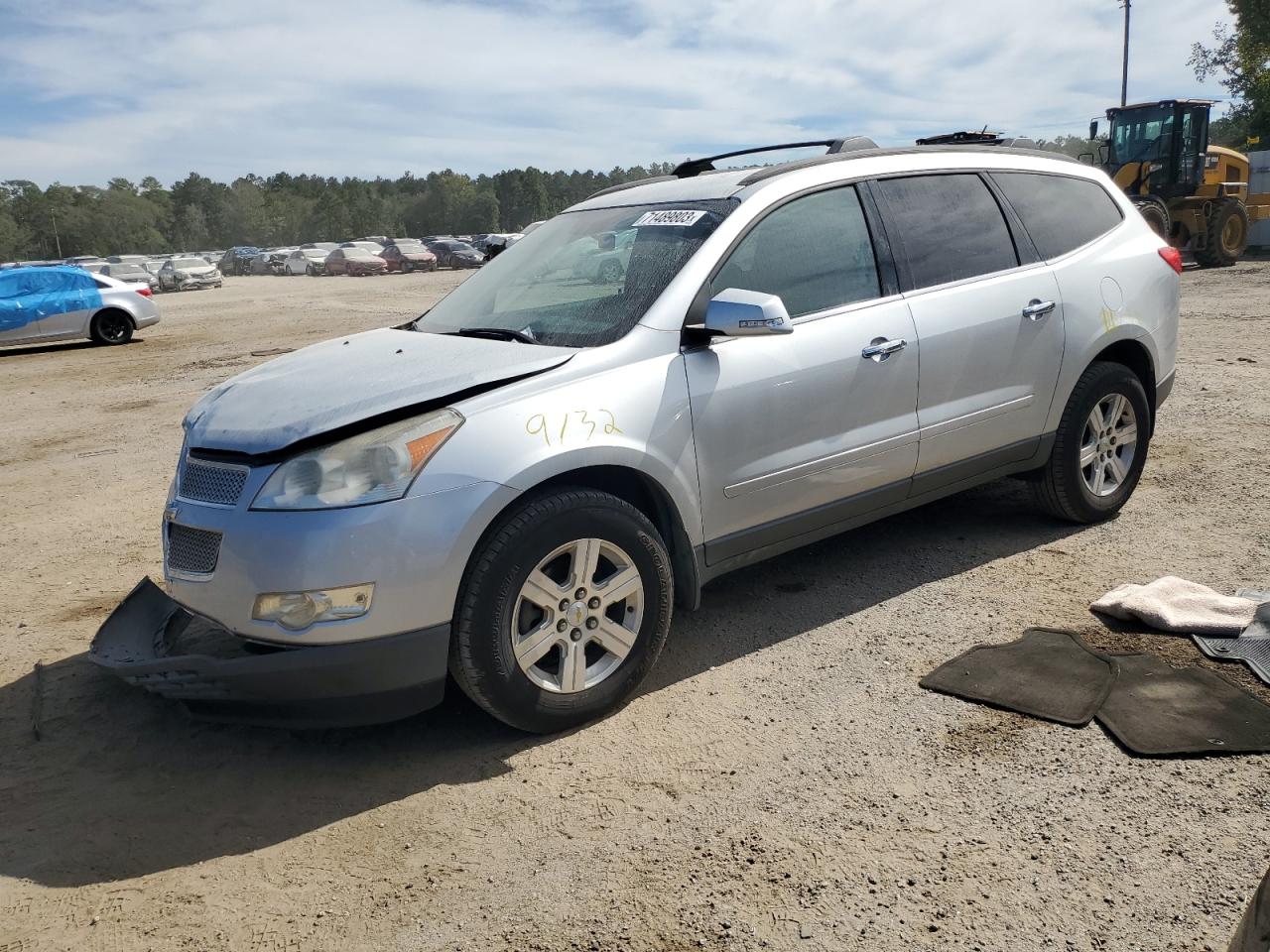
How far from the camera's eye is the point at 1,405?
1209 cm

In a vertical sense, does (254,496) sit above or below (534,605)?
above

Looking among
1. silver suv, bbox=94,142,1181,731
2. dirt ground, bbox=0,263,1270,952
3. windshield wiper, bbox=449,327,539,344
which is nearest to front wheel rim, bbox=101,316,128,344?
dirt ground, bbox=0,263,1270,952

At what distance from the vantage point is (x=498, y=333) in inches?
159

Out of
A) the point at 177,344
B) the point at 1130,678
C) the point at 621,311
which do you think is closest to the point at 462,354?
the point at 621,311

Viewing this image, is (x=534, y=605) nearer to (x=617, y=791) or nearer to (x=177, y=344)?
(x=617, y=791)

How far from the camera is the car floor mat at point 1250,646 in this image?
3715 mm

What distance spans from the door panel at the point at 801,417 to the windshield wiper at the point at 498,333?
2.10 ft

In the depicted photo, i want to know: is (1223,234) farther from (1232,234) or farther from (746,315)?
(746,315)

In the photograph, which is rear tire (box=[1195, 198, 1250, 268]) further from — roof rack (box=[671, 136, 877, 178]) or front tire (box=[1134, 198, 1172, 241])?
roof rack (box=[671, 136, 877, 178])

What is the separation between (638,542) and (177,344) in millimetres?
17287

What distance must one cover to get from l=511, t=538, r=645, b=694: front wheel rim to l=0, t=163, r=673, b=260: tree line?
103992 millimetres

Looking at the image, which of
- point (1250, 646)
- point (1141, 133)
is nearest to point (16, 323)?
point (1250, 646)

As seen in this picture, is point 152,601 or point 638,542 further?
point 152,601

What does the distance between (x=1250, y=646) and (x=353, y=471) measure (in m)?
3.31
